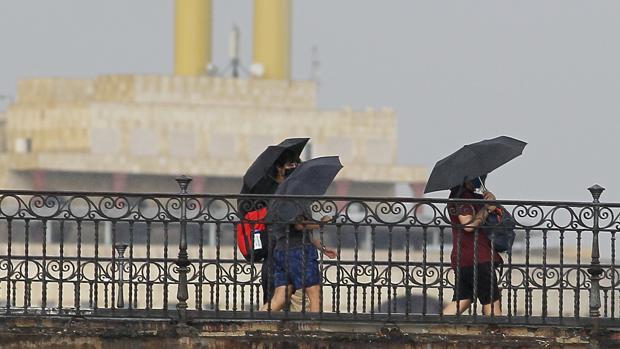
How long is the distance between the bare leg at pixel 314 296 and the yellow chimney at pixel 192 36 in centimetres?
7391

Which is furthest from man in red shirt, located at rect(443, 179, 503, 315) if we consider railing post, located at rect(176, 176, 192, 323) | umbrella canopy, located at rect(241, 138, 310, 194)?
railing post, located at rect(176, 176, 192, 323)

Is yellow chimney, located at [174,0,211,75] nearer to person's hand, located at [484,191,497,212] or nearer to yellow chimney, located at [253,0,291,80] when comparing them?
yellow chimney, located at [253,0,291,80]

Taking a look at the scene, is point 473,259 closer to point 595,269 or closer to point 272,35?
point 595,269

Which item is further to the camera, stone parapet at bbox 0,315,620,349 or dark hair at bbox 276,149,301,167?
dark hair at bbox 276,149,301,167

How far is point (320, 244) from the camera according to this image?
18.0 m

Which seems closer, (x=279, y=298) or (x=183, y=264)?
(x=183, y=264)

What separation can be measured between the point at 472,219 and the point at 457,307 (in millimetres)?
782

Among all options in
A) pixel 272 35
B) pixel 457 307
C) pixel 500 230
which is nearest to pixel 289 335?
pixel 457 307

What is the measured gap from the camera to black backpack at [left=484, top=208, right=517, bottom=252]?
17.9m

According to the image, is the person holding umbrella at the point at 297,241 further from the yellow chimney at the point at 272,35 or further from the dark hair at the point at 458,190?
the yellow chimney at the point at 272,35

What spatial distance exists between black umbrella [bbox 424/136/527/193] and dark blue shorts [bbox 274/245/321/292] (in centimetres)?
126

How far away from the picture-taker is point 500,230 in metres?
18.0

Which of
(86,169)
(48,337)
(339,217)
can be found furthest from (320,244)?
(86,169)

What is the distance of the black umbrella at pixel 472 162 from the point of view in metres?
18.4
